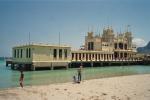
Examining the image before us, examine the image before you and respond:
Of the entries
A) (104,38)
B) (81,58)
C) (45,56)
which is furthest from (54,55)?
(104,38)

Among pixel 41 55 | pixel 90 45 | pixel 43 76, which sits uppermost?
pixel 90 45

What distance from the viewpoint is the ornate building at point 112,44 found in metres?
76.2

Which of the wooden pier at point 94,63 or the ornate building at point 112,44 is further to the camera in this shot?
the ornate building at point 112,44

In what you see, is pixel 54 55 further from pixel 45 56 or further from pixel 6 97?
pixel 6 97

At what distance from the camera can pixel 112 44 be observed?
262 feet

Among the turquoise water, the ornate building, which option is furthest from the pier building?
the turquoise water

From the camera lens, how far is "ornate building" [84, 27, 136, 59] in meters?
76.2

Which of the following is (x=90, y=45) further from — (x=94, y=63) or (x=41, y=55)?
(x=41, y=55)

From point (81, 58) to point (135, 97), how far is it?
1821 inches

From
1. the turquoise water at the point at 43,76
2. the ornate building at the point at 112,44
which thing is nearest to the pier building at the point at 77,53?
the ornate building at the point at 112,44

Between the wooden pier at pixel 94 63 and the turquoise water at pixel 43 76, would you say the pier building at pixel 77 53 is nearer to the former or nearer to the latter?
the wooden pier at pixel 94 63

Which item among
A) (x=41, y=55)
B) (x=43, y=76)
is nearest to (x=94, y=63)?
(x=41, y=55)

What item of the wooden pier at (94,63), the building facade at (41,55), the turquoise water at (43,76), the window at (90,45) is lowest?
the turquoise water at (43,76)

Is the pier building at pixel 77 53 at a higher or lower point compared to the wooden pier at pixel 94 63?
higher
